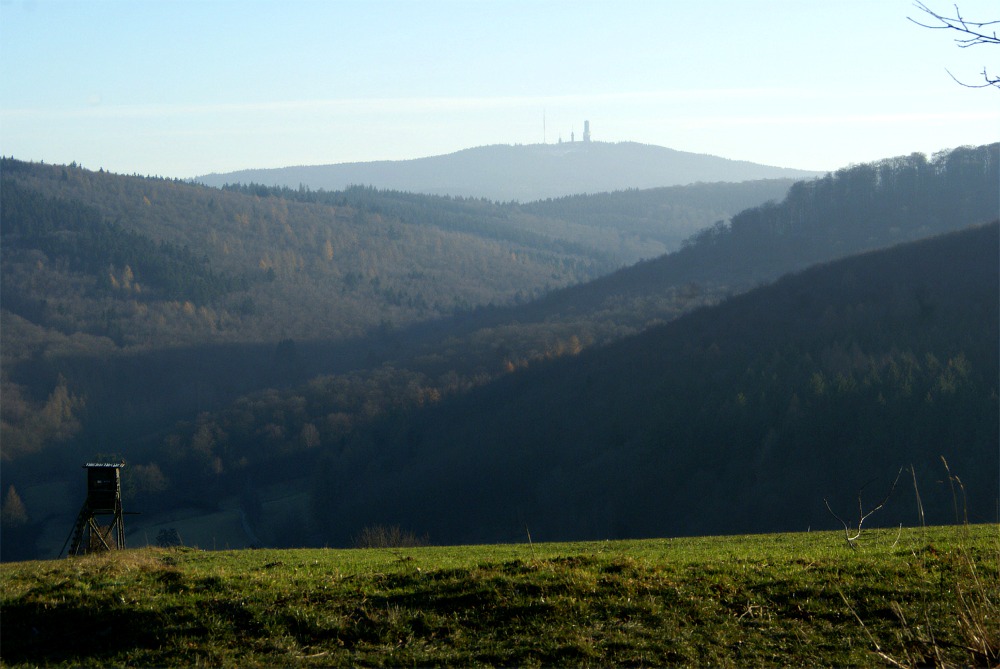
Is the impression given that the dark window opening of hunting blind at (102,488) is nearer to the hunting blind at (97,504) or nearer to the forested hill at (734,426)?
the hunting blind at (97,504)

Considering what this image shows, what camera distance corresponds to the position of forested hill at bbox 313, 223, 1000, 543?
2420 inches

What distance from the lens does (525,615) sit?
29.0 ft

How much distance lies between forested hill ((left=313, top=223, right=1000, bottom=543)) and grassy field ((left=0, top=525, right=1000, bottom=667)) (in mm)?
43699

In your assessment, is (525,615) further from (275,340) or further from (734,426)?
(275,340)

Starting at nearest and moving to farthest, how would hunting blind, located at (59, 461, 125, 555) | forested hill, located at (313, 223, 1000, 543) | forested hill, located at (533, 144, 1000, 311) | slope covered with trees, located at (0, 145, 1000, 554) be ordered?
hunting blind, located at (59, 461, 125, 555) < forested hill, located at (313, 223, 1000, 543) < slope covered with trees, located at (0, 145, 1000, 554) < forested hill, located at (533, 144, 1000, 311)

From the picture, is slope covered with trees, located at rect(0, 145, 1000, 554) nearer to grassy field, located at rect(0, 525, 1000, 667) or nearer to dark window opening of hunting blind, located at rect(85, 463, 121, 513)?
dark window opening of hunting blind, located at rect(85, 463, 121, 513)

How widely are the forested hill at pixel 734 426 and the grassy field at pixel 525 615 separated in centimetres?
4370

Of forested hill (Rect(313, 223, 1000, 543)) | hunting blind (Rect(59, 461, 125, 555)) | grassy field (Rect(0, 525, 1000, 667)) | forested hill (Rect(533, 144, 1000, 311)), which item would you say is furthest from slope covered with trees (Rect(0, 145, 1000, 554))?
grassy field (Rect(0, 525, 1000, 667))

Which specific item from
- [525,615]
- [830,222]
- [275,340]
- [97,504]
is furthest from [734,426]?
[275,340]

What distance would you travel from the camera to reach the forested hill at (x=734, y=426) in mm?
61469

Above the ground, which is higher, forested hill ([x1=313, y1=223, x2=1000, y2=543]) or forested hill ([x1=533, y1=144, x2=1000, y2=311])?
forested hill ([x1=533, y1=144, x2=1000, y2=311])

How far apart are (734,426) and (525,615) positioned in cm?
6601

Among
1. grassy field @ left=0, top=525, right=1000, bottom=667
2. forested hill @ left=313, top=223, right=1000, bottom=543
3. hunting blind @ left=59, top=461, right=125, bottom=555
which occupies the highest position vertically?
grassy field @ left=0, top=525, right=1000, bottom=667

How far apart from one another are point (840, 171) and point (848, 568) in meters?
170
